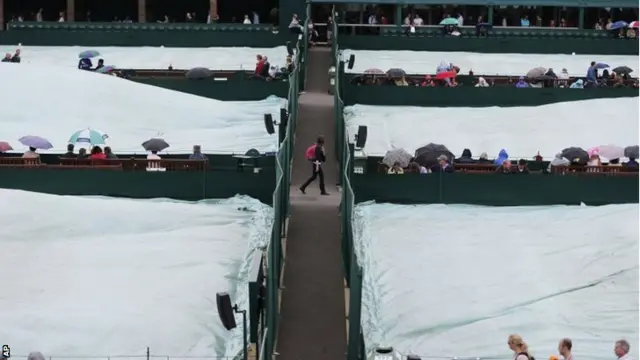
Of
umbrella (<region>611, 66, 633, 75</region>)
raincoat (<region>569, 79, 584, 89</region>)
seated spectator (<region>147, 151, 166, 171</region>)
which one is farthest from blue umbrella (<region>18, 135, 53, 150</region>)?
umbrella (<region>611, 66, 633, 75</region>)

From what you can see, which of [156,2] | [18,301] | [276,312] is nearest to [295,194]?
[276,312]

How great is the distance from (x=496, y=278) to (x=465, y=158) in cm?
896

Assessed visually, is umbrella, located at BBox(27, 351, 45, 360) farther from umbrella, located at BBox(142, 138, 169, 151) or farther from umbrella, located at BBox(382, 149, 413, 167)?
umbrella, located at BBox(142, 138, 169, 151)

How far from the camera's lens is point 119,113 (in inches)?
1307

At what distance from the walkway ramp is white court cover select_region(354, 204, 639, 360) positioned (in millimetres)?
680

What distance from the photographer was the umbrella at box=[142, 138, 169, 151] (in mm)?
29156

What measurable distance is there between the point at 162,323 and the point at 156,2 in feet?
148

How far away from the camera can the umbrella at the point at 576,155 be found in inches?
1120

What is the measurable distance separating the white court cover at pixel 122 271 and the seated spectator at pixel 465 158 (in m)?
5.65

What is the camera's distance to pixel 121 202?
24.1 m

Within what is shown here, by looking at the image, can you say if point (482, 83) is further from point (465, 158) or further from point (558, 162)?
point (558, 162)

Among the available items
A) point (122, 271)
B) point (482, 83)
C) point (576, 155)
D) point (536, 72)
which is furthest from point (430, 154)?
point (536, 72)

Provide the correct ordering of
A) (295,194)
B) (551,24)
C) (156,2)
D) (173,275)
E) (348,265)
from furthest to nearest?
(156,2) < (551,24) < (295,194) < (348,265) < (173,275)

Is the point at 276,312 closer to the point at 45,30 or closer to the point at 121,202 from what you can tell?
the point at 121,202
